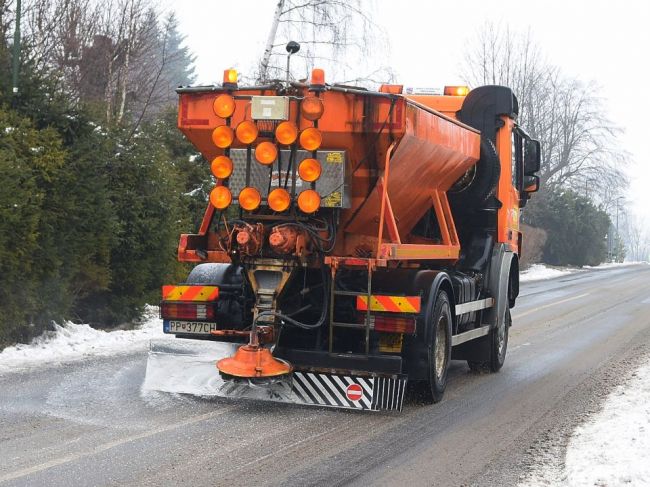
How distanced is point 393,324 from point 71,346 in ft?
14.9

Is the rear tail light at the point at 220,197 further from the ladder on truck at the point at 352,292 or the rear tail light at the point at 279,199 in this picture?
the ladder on truck at the point at 352,292

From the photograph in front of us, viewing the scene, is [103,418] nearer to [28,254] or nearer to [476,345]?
[28,254]

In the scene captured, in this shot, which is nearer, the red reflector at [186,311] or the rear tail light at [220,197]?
the rear tail light at [220,197]

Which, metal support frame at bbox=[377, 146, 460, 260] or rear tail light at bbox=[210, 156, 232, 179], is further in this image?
rear tail light at bbox=[210, 156, 232, 179]

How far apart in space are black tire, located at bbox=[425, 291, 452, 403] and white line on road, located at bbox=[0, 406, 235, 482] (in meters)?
1.78

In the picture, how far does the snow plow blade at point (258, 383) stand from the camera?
645 centimetres

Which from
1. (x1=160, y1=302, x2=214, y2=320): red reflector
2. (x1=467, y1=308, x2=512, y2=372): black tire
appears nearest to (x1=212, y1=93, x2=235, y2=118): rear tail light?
(x1=160, y1=302, x2=214, y2=320): red reflector

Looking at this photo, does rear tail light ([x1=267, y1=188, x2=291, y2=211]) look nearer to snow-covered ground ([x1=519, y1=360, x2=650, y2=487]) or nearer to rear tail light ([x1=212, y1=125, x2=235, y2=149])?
rear tail light ([x1=212, y1=125, x2=235, y2=149])

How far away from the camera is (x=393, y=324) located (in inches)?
259

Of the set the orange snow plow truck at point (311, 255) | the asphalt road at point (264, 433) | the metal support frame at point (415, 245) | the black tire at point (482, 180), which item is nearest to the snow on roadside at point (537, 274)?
the black tire at point (482, 180)

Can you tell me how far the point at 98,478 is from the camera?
462cm

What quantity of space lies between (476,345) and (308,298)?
307 cm

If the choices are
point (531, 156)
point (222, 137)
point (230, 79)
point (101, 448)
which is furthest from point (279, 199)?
point (531, 156)

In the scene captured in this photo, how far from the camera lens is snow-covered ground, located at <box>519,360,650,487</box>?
5.00m
